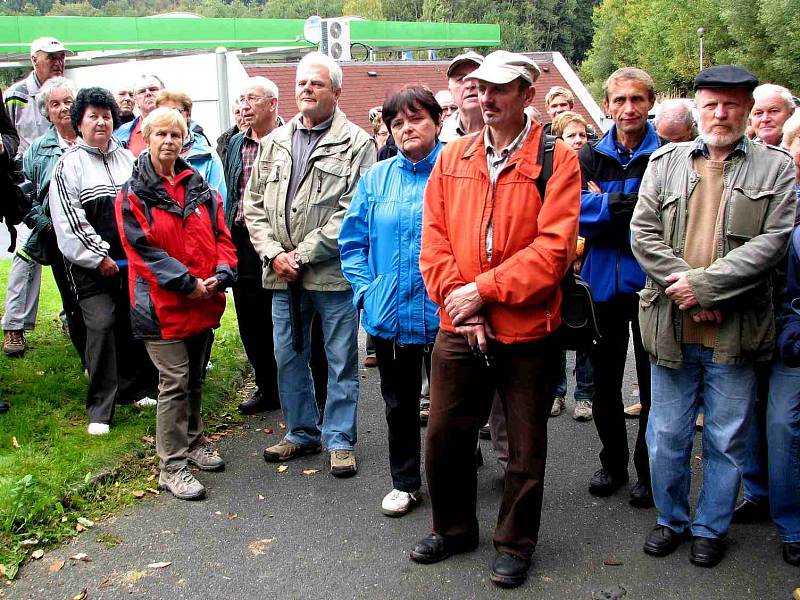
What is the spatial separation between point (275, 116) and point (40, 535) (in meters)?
3.36

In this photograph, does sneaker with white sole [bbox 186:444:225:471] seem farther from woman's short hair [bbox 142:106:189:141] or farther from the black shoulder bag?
the black shoulder bag

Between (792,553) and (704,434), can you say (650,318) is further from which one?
(792,553)

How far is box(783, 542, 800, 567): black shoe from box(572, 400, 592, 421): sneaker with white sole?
214 centimetres

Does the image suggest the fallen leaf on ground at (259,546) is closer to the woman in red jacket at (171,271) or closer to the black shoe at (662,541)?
the woman in red jacket at (171,271)

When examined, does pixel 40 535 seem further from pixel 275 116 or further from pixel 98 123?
pixel 275 116

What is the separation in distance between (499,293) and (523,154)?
637 mm

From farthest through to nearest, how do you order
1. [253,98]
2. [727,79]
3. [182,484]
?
[253,98], [182,484], [727,79]

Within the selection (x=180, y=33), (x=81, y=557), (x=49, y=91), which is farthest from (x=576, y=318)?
(x=180, y=33)

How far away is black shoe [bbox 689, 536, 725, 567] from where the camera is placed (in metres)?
4.00

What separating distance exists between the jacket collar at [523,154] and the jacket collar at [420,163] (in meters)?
0.54

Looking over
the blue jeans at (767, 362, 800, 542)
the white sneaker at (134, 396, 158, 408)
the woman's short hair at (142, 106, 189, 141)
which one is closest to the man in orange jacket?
the blue jeans at (767, 362, 800, 542)

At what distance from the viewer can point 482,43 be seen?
40.3 metres

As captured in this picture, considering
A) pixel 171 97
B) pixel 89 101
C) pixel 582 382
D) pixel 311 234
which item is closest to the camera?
pixel 311 234

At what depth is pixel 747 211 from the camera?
12.5 feet
